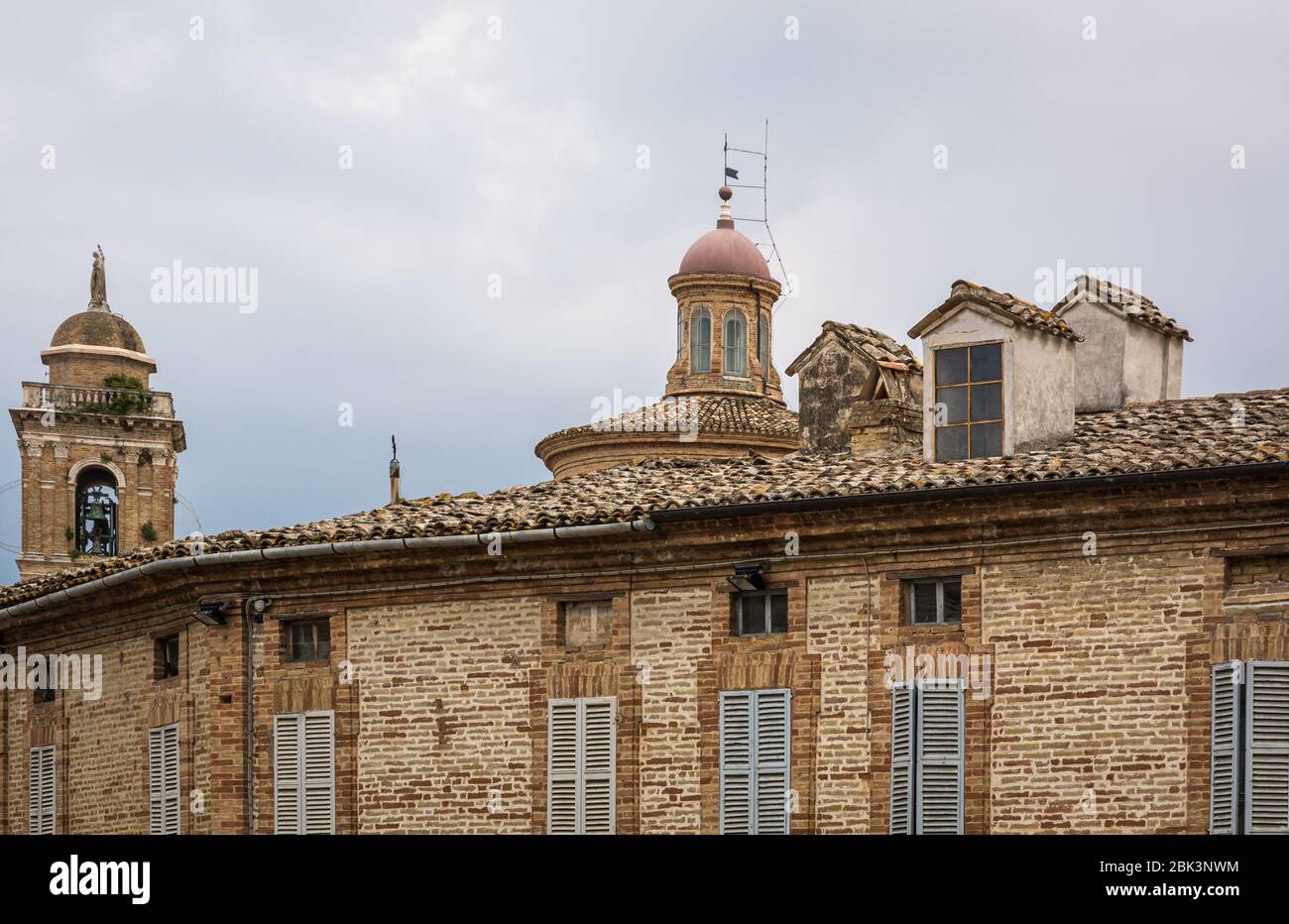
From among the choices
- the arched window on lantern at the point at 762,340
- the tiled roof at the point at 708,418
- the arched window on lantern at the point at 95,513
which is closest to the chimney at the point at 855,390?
the tiled roof at the point at 708,418

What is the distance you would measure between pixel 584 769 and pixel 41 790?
27.3 feet

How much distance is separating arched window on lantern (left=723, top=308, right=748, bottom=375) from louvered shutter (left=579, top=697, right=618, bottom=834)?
22326 millimetres

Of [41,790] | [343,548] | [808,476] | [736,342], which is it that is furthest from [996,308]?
[736,342]

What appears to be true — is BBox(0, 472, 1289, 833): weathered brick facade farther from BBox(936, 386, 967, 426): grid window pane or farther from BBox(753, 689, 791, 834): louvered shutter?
BBox(936, 386, 967, 426): grid window pane

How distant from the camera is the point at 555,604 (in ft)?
77.6

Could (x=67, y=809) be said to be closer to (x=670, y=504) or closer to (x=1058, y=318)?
(x=670, y=504)

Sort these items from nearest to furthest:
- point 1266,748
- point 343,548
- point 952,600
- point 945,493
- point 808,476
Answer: point 1266,748 < point 945,493 < point 952,600 < point 808,476 < point 343,548

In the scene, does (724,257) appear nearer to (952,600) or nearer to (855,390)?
(855,390)

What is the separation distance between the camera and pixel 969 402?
76.5 ft

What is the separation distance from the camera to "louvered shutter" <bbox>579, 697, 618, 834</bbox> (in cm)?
2314

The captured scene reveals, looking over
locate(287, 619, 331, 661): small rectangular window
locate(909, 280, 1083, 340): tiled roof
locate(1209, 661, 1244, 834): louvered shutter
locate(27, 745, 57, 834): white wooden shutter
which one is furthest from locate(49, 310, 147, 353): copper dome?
locate(1209, 661, 1244, 834): louvered shutter
